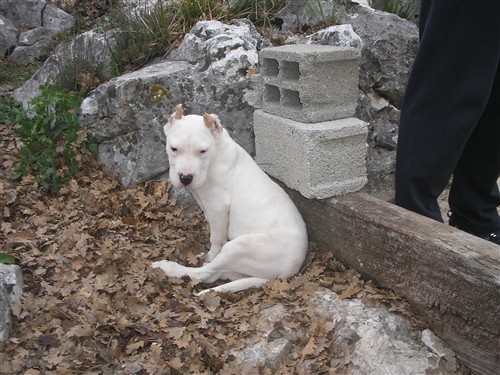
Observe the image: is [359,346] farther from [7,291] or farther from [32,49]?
[32,49]

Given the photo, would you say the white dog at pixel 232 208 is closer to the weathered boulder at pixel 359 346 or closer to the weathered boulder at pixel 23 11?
the weathered boulder at pixel 359 346

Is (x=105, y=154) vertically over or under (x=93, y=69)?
under

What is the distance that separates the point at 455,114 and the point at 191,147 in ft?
4.95

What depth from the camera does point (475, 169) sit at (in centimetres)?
347

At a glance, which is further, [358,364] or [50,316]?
[50,316]

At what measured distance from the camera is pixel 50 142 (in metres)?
4.96

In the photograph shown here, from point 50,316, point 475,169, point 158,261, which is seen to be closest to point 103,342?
point 50,316

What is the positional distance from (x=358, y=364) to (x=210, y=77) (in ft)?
9.41

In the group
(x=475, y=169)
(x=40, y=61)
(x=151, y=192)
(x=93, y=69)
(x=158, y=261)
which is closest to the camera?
(x=475, y=169)

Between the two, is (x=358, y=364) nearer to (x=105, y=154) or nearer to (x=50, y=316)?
(x=50, y=316)

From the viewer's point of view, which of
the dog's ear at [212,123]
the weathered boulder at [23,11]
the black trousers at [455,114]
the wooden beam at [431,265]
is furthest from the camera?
the weathered boulder at [23,11]

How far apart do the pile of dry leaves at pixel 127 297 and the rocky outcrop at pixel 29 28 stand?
13.0 ft

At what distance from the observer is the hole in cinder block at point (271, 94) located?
4.00 m

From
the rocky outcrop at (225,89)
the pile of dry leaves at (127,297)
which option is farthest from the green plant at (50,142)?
the pile of dry leaves at (127,297)
